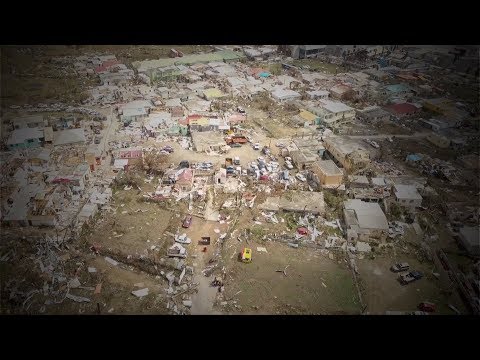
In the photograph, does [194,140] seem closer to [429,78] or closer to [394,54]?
[429,78]

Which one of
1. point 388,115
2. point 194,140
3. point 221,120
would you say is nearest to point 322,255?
point 194,140

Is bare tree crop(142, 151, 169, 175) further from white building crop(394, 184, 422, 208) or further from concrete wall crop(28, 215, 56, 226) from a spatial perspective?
white building crop(394, 184, 422, 208)

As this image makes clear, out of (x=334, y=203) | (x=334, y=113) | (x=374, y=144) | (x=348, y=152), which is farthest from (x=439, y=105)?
(x=334, y=203)

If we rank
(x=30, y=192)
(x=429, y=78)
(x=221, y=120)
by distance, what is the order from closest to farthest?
(x=30, y=192), (x=221, y=120), (x=429, y=78)

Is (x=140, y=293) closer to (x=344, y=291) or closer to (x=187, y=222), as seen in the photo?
(x=187, y=222)

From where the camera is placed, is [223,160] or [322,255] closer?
[322,255]

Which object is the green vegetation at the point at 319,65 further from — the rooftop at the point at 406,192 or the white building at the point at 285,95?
the rooftop at the point at 406,192

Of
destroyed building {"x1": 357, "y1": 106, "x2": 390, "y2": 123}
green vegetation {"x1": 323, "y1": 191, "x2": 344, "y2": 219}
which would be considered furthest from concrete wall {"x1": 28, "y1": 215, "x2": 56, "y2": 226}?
destroyed building {"x1": 357, "y1": 106, "x2": 390, "y2": 123}
